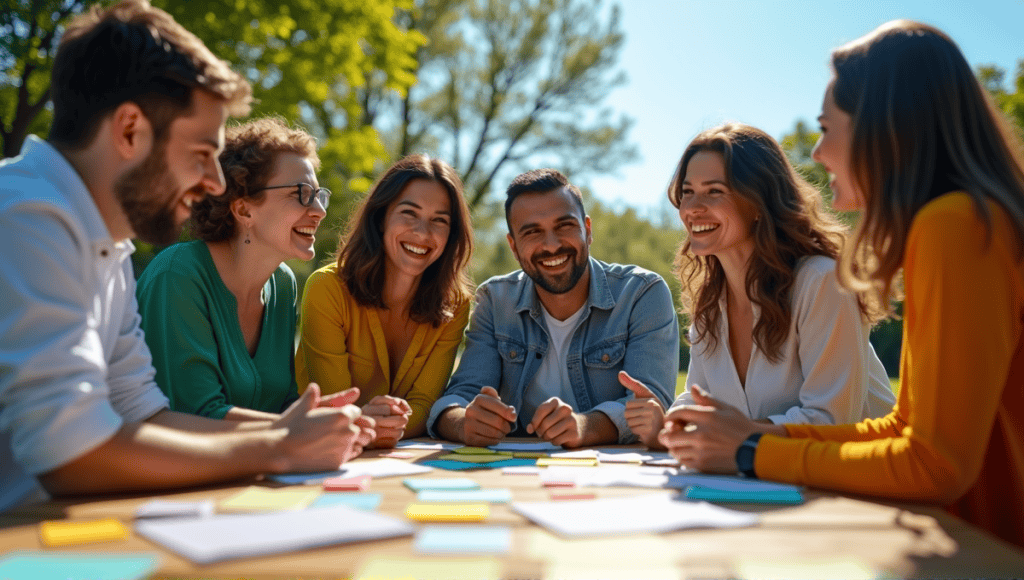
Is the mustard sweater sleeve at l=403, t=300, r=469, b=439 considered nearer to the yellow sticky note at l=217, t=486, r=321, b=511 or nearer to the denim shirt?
the denim shirt

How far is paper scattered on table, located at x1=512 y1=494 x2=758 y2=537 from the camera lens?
1.49 metres

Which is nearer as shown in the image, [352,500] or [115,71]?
[352,500]

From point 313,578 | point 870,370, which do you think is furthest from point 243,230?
point 870,370

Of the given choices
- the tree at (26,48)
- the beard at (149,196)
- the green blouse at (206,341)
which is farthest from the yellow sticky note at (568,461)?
the tree at (26,48)

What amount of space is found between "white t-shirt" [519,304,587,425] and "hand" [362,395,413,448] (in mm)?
1171

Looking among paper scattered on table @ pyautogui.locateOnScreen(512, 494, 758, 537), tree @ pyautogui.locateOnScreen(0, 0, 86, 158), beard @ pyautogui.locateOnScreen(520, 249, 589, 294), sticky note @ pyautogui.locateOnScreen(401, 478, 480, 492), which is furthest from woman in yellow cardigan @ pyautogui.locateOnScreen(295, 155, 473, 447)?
tree @ pyautogui.locateOnScreen(0, 0, 86, 158)

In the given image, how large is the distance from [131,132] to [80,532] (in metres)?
1.02

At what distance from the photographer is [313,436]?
2.12 meters

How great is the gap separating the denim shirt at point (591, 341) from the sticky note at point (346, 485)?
5.31ft

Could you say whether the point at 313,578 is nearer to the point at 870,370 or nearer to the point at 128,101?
the point at 128,101

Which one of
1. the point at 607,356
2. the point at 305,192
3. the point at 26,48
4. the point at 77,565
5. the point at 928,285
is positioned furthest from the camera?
the point at 26,48

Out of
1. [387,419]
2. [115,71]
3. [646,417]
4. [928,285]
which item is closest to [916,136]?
[928,285]

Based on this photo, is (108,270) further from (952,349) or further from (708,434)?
(952,349)

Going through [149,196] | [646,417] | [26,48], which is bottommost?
[646,417]
